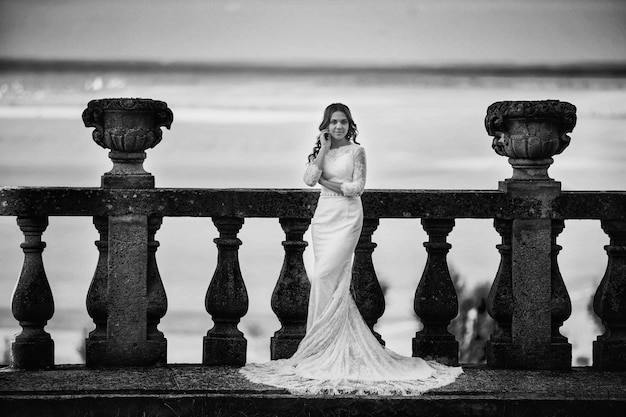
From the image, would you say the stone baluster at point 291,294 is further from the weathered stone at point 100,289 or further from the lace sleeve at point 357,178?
the weathered stone at point 100,289

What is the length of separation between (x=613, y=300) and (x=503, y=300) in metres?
0.80

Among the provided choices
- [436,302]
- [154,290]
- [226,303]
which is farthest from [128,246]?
[436,302]

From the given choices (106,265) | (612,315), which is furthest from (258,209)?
(612,315)

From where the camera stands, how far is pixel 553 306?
7898 millimetres

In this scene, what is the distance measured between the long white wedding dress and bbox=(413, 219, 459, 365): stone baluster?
0.43 meters

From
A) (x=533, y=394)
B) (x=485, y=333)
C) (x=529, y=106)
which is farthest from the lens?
(x=485, y=333)

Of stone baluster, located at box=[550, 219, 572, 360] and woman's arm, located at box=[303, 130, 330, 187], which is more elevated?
woman's arm, located at box=[303, 130, 330, 187]

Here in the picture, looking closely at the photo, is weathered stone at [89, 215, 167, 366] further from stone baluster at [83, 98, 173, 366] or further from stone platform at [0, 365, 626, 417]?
stone platform at [0, 365, 626, 417]

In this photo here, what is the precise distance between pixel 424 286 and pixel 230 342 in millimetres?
1436

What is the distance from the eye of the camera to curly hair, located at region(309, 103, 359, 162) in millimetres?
7352

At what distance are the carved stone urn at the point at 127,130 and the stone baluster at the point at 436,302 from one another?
79.0 inches

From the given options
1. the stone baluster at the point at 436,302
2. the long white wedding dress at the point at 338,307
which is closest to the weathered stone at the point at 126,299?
Answer: the long white wedding dress at the point at 338,307

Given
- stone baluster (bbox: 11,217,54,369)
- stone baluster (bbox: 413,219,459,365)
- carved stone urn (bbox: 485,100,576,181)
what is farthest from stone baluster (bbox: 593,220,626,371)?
stone baluster (bbox: 11,217,54,369)

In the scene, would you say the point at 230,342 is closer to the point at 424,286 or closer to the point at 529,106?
the point at 424,286
